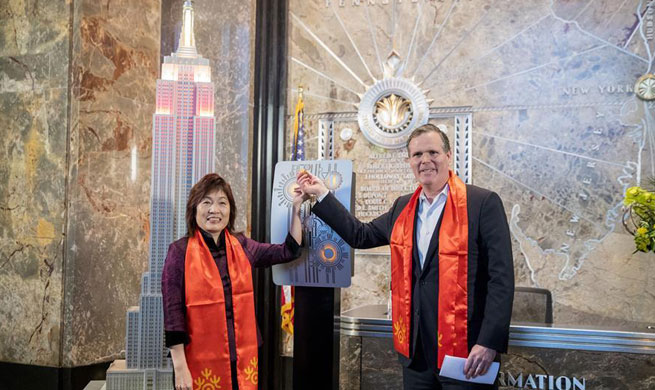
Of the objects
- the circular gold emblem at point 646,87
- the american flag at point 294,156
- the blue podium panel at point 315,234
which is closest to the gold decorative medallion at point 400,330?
the blue podium panel at point 315,234

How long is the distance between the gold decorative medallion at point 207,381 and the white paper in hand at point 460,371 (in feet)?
3.39

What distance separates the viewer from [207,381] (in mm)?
2689

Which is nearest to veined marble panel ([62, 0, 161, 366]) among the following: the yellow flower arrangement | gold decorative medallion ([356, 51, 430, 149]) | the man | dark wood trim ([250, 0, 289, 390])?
dark wood trim ([250, 0, 289, 390])

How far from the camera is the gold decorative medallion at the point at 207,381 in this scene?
2678 millimetres

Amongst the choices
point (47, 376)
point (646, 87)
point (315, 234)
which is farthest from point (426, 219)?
point (47, 376)

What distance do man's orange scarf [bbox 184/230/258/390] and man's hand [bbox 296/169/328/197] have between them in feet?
1.44

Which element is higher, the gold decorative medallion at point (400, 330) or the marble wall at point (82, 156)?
the marble wall at point (82, 156)

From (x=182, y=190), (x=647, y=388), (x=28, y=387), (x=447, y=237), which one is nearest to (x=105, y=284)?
(x=28, y=387)

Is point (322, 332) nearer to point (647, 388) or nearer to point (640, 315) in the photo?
point (647, 388)

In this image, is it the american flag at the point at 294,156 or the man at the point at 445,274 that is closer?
the man at the point at 445,274

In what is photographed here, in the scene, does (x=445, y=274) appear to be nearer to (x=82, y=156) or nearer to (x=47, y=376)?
(x=82, y=156)

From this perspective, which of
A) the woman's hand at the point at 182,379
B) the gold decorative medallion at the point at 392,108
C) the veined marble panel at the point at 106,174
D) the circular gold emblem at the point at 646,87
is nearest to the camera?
the woman's hand at the point at 182,379

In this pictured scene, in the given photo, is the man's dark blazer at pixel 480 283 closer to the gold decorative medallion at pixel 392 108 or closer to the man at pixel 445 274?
the man at pixel 445 274

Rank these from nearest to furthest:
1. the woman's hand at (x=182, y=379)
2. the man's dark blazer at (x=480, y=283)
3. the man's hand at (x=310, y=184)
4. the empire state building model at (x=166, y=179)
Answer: the man's dark blazer at (x=480, y=283) < the woman's hand at (x=182, y=379) < the man's hand at (x=310, y=184) < the empire state building model at (x=166, y=179)
